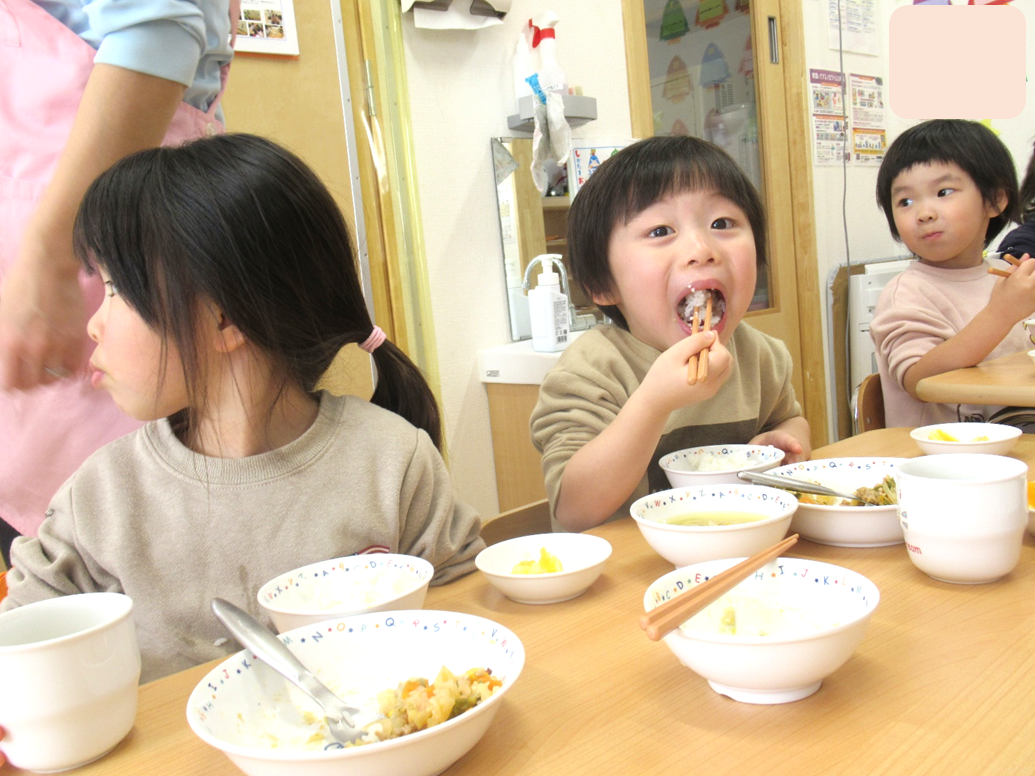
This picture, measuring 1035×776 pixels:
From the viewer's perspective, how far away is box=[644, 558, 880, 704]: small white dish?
513mm

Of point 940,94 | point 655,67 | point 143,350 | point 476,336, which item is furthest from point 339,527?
point 940,94

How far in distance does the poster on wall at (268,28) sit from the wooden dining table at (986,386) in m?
1.81

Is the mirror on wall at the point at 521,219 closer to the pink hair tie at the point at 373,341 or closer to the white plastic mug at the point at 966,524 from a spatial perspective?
the pink hair tie at the point at 373,341

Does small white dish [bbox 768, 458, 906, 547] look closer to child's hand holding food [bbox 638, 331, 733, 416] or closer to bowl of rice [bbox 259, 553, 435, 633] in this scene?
child's hand holding food [bbox 638, 331, 733, 416]

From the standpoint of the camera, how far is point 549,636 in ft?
2.27

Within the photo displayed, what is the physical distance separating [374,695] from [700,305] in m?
0.85

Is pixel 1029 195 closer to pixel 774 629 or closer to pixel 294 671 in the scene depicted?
pixel 774 629

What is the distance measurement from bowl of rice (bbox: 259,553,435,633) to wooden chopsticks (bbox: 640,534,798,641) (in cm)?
23

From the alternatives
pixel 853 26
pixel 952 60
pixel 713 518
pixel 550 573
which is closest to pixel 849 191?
pixel 853 26

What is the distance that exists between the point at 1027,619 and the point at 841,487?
0.38 m

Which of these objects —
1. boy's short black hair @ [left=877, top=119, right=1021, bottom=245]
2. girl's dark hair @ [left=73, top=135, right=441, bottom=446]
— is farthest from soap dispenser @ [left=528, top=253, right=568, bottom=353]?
girl's dark hair @ [left=73, top=135, right=441, bottom=446]

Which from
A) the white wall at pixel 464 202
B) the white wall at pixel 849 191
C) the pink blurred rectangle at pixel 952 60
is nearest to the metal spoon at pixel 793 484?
the white wall at pixel 464 202

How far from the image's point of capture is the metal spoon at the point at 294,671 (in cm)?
54

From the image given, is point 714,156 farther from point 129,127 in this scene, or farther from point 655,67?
point 655,67
